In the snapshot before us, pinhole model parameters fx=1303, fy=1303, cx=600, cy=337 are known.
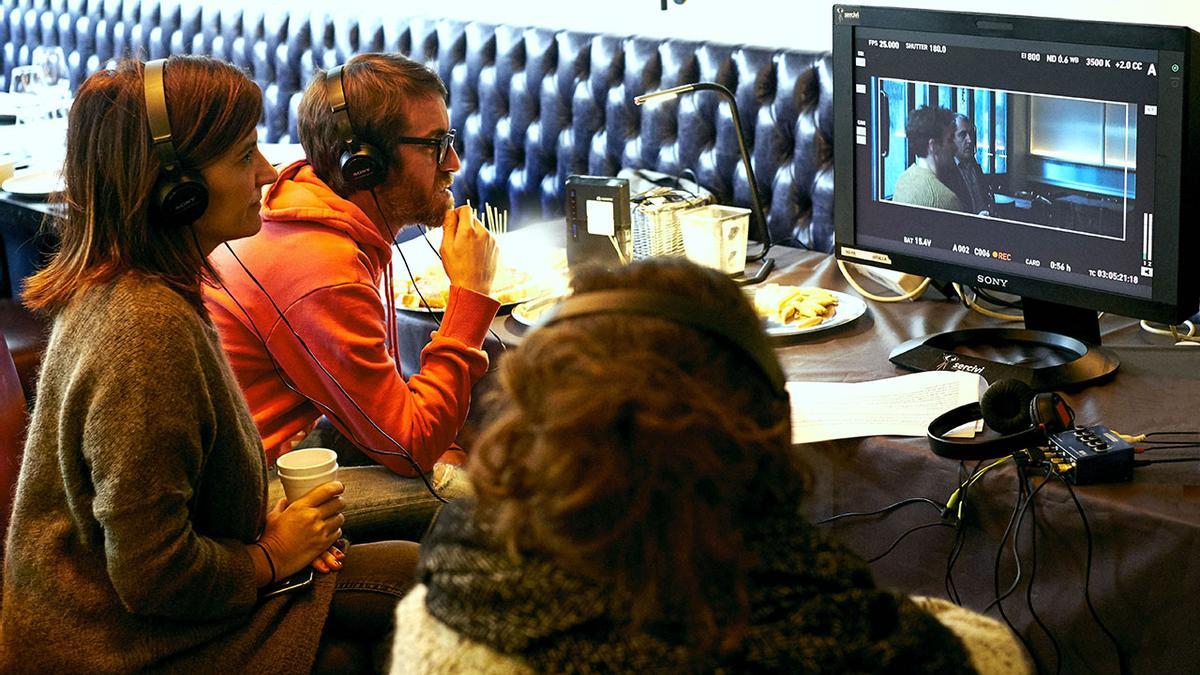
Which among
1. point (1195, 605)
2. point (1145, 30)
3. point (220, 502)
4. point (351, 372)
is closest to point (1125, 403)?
point (1195, 605)

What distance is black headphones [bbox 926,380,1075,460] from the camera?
5.13 ft

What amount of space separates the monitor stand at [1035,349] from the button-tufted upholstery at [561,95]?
96 cm

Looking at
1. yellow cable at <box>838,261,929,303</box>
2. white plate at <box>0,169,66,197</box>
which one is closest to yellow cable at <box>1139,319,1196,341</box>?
yellow cable at <box>838,261,929,303</box>

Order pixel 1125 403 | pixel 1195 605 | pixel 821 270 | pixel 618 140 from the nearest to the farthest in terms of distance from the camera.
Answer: pixel 1195 605
pixel 1125 403
pixel 821 270
pixel 618 140

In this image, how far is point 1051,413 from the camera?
1574 mm

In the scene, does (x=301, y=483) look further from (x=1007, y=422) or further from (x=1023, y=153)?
(x=1023, y=153)

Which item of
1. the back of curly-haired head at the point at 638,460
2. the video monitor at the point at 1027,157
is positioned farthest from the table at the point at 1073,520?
the back of curly-haired head at the point at 638,460

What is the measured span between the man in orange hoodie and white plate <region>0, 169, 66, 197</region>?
1.29 m

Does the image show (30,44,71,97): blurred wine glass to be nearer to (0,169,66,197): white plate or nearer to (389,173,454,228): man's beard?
(0,169,66,197): white plate

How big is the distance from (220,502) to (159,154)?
0.39 m

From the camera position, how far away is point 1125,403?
1.67 m

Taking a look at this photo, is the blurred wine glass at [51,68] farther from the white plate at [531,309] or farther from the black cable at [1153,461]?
the black cable at [1153,461]

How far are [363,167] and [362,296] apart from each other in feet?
0.74

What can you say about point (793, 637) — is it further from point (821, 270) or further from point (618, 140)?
point (618, 140)
